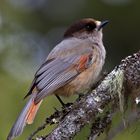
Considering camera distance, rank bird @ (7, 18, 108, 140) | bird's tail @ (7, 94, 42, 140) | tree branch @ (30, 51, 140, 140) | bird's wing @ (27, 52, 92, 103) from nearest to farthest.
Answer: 1. tree branch @ (30, 51, 140, 140)
2. bird's tail @ (7, 94, 42, 140)
3. bird @ (7, 18, 108, 140)
4. bird's wing @ (27, 52, 92, 103)

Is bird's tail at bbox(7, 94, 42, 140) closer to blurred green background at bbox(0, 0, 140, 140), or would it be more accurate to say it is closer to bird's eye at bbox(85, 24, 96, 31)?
bird's eye at bbox(85, 24, 96, 31)

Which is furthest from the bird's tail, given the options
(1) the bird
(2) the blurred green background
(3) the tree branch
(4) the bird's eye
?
(2) the blurred green background

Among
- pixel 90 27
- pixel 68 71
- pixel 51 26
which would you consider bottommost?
pixel 68 71

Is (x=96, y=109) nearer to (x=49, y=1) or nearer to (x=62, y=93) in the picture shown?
(x=62, y=93)

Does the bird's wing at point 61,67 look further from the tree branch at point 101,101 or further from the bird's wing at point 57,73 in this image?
the tree branch at point 101,101

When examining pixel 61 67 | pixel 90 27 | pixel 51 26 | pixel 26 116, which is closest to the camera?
pixel 26 116

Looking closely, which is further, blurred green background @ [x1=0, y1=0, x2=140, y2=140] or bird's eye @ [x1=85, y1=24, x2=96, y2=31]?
blurred green background @ [x1=0, y1=0, x2=140, y2=140]

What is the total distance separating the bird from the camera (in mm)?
5922

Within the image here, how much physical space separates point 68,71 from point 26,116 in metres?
1.01

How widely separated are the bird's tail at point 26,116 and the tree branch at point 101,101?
11.9 inches

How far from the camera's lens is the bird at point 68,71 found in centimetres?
592

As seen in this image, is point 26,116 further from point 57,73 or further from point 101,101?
point 101,101

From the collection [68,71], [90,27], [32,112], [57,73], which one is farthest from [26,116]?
[90,27]

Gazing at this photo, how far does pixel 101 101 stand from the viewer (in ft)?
15.8
